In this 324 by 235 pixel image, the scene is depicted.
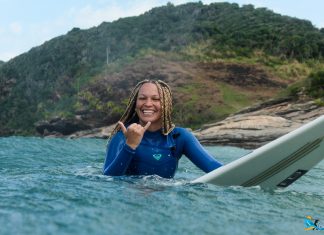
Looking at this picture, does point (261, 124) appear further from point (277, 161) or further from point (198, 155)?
point (277, 161)

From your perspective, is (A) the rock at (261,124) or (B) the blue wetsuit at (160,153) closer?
(B) the blue wetsuit at (160,153)

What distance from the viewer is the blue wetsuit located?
507 centimetres

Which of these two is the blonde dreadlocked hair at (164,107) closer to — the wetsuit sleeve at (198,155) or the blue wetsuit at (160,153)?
the blue wetsuit at (160,153)

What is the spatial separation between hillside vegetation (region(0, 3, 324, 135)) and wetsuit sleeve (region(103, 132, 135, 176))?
23.2 meters

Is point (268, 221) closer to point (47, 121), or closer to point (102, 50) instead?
point (47, 121)

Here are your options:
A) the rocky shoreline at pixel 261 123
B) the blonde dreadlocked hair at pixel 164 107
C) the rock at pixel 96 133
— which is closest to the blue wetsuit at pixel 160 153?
the blonde dreadlocked hair at pixel 164 107

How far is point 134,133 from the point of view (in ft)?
14.6

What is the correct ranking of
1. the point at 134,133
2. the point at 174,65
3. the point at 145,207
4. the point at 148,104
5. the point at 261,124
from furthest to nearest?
the point at 174,65 → the point at 261,124 → the point at 148,104 → the point at 134,133 → the point at 145,207

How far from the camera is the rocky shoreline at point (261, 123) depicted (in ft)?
70.7

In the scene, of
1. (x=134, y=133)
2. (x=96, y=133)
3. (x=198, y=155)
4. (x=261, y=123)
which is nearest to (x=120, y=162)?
(x=134, y=133)

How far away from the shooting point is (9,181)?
5098 mm

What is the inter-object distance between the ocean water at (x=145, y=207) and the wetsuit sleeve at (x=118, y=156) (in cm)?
9

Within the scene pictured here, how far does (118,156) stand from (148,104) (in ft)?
2.13

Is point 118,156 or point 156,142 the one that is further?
point 156,142
